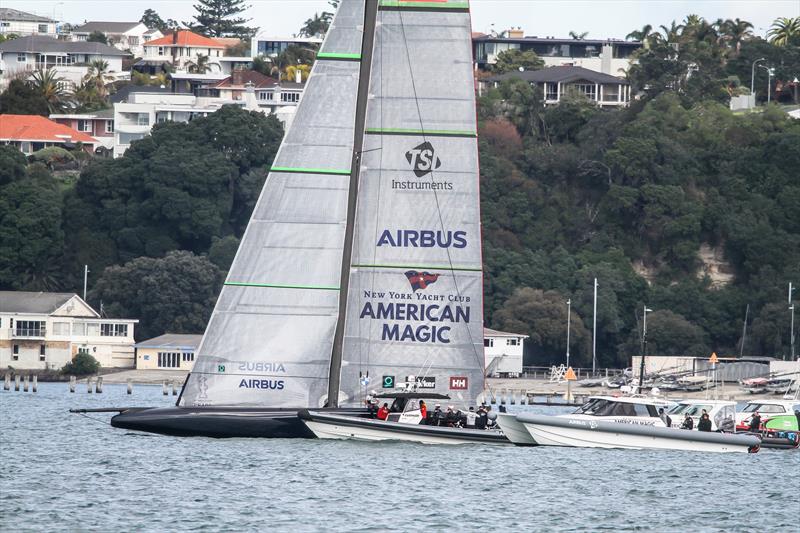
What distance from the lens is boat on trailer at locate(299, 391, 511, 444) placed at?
40.4 metres

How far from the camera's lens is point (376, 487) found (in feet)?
119

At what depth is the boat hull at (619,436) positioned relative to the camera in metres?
43.7

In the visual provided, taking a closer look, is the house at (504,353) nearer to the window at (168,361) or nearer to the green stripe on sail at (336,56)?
the window at (168,361)

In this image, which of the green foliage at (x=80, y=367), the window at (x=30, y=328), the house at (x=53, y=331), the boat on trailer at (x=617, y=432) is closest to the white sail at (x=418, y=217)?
the boat on trailer at (x=617, y=432)

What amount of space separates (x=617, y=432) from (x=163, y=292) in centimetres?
7715

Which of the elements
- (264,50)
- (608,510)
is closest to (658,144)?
(264,50)

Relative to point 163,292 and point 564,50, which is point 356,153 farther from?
point 564,50

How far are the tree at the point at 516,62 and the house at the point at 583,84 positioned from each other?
7.17 meters

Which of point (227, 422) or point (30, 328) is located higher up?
point (30, 328)

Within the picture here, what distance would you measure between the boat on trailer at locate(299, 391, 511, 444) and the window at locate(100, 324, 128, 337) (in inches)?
2970

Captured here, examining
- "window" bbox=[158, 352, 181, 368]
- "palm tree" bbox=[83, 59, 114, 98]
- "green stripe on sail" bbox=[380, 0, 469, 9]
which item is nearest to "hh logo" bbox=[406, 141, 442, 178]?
"green stripe on sail" bbox=[380, 0, 469, 9]

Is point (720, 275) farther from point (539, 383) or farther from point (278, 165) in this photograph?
point (278, 165)

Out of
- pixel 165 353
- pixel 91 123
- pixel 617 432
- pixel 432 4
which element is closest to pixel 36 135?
pixel 91 123

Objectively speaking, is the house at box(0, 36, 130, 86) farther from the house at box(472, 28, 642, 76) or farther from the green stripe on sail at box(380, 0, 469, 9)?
the green stripe on sail at box(380, 0, 469, 9)
